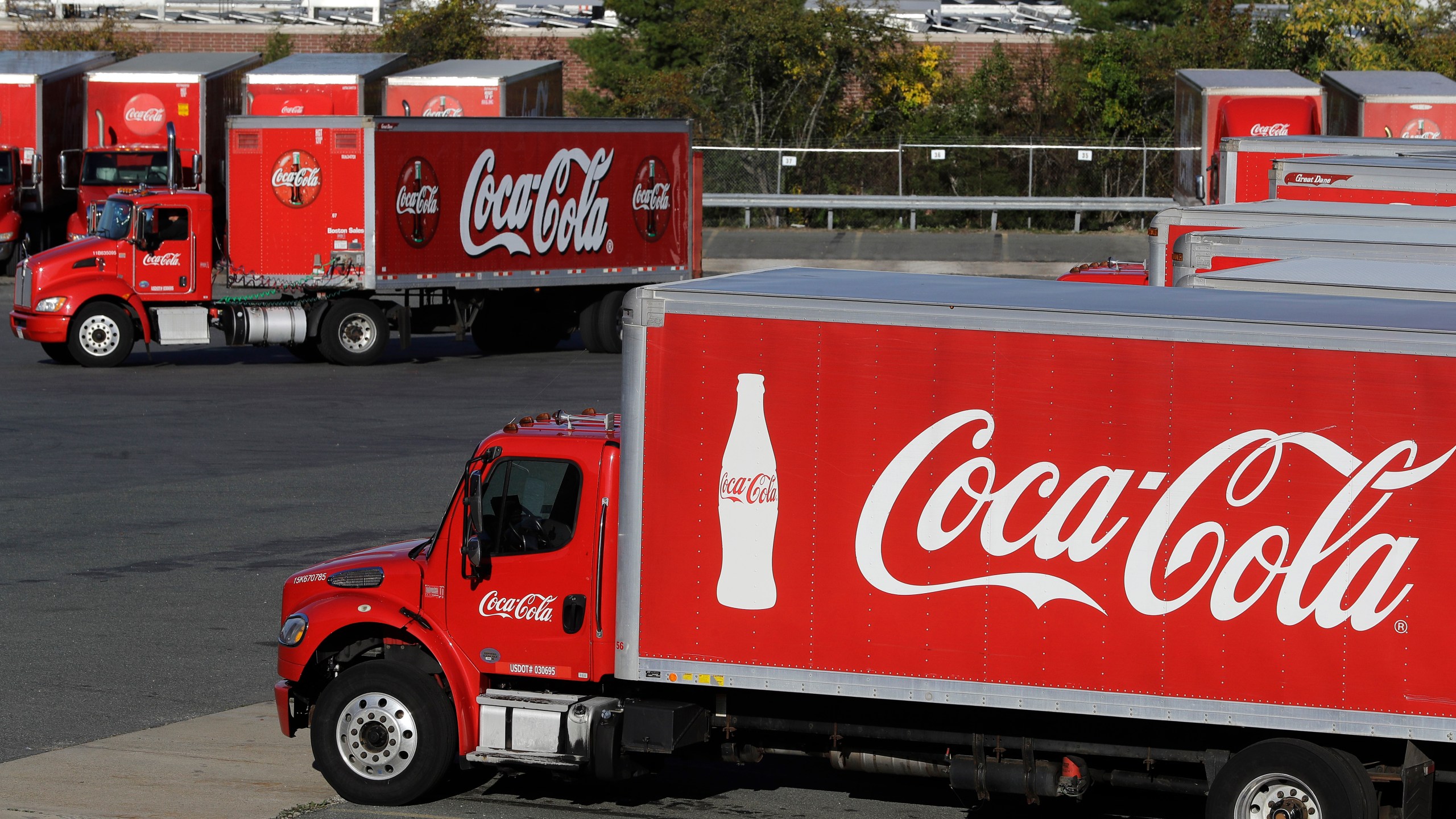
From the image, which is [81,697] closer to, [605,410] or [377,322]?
[605,410]

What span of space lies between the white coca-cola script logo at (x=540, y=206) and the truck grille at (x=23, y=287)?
604 cm

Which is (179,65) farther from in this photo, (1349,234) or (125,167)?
(1349,234)

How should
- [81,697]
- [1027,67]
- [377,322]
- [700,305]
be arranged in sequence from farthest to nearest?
[1027,67] < [377,322] < [81,697] < [700,305]

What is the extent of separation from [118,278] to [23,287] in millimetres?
1300

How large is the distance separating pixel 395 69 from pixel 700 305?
1344 inches

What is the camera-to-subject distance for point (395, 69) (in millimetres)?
40969

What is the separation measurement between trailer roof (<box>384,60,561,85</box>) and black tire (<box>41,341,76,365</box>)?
14.4 metres

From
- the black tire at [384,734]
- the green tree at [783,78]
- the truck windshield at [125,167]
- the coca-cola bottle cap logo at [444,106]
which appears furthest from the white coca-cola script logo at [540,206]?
the green tree at [783,78]

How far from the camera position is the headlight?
9.31 m

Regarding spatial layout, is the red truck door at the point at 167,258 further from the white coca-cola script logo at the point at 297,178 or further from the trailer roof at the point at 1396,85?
the trailer roof at the point at 1396,85

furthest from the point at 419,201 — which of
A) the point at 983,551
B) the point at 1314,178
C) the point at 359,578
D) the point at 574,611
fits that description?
the point at 983,551

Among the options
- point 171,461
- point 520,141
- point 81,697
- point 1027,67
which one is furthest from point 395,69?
point 81,697

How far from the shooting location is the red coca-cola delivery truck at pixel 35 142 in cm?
3806

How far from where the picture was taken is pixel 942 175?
152 feet
